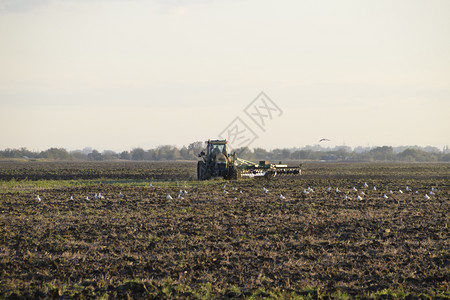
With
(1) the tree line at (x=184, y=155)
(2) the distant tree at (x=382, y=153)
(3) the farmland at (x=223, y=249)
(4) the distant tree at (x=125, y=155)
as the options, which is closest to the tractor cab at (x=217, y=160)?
(3) the farmland at (x=223, y=249)

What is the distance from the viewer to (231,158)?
31.6 metres

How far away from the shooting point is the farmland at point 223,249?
837cm

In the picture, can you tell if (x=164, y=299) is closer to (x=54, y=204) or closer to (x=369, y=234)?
(x=369, y=234)

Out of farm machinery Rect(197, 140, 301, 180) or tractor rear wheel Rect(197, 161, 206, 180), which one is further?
tractor rear wheel Rect(197, 161, 206, 180)

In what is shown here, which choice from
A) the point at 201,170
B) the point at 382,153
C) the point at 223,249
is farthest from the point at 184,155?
the point at 223,249

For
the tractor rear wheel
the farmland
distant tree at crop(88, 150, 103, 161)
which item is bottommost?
the farmland

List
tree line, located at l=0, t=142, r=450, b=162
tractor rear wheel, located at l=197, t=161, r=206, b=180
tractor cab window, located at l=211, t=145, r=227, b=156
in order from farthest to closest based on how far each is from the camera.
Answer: tree line, located at l=0, t=142, r=450, b=162, tractor rear wheel, located at l=197, t=161, r=206, b=180, tractor cab window, located at l=211, t=145, r=227, b=156

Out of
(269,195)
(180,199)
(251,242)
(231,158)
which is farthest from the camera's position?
(231,158)

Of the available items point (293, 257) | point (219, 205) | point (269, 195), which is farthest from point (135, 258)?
point (269, 195)

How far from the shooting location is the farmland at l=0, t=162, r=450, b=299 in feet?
27.5

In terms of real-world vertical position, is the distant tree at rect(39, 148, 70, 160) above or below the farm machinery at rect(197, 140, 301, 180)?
above

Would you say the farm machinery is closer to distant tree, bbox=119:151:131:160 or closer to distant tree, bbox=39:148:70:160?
distant tree, bbox=39:148:70:160

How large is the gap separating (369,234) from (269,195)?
963 cm

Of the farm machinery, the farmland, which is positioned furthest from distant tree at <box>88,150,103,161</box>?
the farmland
